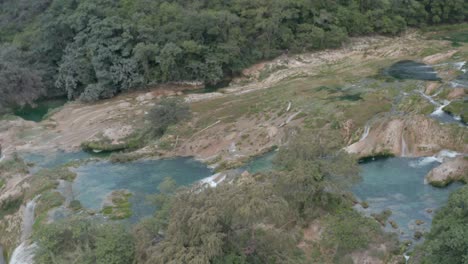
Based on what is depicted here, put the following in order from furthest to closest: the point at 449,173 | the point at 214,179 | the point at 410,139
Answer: the point at 410,139, the point at 214,179, the point at 449,173

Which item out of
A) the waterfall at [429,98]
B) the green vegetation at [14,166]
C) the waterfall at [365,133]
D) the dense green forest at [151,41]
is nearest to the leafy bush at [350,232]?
the waterfall at [365,133]

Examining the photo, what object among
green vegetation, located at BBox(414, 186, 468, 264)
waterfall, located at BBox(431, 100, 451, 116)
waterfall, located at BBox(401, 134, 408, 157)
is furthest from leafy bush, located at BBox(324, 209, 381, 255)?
waterfall, located at BBox(431, 100, 451, 116)

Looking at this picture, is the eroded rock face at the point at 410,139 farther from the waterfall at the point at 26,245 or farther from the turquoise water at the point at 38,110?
the turquoise water at the point at 38,110

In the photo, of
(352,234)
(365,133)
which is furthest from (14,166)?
(365,133)

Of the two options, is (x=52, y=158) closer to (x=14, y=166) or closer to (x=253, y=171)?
(x=14, y=166)

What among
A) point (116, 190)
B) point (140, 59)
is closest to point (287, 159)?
point (116, 190)

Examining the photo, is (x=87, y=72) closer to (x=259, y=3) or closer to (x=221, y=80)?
(x=221, y=80)

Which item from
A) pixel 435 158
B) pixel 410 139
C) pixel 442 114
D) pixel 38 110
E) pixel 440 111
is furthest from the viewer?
pixel 38 110
